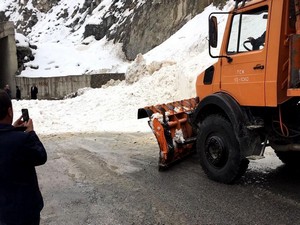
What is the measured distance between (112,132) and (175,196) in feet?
22.5

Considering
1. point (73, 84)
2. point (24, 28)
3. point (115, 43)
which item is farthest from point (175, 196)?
point (24, 28)

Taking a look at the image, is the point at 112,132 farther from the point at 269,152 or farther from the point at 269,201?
the point at 269,201

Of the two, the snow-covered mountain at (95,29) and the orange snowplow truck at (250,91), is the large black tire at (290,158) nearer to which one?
the orange snowplow truck at (250,91)

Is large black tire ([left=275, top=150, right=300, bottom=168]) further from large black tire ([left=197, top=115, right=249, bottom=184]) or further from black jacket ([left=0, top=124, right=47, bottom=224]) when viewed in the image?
black jacket ([left=0, top=124, right=47, bottom=224])

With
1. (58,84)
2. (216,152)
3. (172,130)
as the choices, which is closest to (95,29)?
(58,84)

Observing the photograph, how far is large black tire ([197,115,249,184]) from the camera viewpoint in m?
5.70

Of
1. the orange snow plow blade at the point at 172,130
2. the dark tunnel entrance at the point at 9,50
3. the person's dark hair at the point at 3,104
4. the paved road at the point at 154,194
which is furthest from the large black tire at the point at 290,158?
the dark tunnel entrance at the point at 9,50

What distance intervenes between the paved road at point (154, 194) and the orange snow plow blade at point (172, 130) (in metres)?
0.24

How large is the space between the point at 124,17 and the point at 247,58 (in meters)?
30.6

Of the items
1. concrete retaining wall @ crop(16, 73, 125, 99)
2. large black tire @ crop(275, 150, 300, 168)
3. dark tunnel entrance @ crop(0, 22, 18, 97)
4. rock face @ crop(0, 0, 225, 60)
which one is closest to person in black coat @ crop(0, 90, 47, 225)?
large black tire @ crop(275, 150, 300, 168)

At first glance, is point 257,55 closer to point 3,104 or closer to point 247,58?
point 247,58

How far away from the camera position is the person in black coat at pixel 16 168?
2.80m

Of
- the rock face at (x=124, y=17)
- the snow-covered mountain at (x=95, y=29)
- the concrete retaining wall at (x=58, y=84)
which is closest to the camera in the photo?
the rock face at (x=124, y=17)

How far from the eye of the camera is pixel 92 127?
43.4 feet
